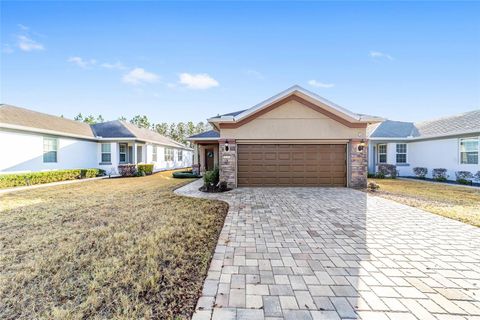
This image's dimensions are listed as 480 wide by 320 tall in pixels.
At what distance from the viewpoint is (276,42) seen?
12898mm

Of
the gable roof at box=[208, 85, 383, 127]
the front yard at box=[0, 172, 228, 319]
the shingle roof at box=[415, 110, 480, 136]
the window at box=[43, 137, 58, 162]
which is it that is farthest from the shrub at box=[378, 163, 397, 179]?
the window at box=[43, 137, 58, 162]

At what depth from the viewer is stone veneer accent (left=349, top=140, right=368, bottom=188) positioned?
10328mm

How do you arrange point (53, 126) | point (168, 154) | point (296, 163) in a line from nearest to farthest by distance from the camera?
1. point (296, 163)
2. point (53, 126)
3. point (168, 154)

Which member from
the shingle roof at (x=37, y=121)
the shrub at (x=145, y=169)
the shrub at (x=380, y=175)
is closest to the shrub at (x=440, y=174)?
the shrub at (x=380, y=175)

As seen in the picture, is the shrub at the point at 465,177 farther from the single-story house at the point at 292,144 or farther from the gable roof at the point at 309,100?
the gable roof at the point at 309,100

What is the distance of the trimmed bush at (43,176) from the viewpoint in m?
11.0

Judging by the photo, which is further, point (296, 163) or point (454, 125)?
point (454, 125)

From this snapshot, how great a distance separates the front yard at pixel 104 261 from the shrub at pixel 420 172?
16.1m

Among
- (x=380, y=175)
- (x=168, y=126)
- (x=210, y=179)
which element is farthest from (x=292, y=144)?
(x=168, y=126)

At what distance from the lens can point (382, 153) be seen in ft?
55.1

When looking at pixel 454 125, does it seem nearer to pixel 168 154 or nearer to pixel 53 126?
pixel 168 154

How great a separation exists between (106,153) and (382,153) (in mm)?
23673

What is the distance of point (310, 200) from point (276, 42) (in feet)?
34.0

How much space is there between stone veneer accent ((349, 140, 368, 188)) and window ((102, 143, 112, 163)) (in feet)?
61.5
